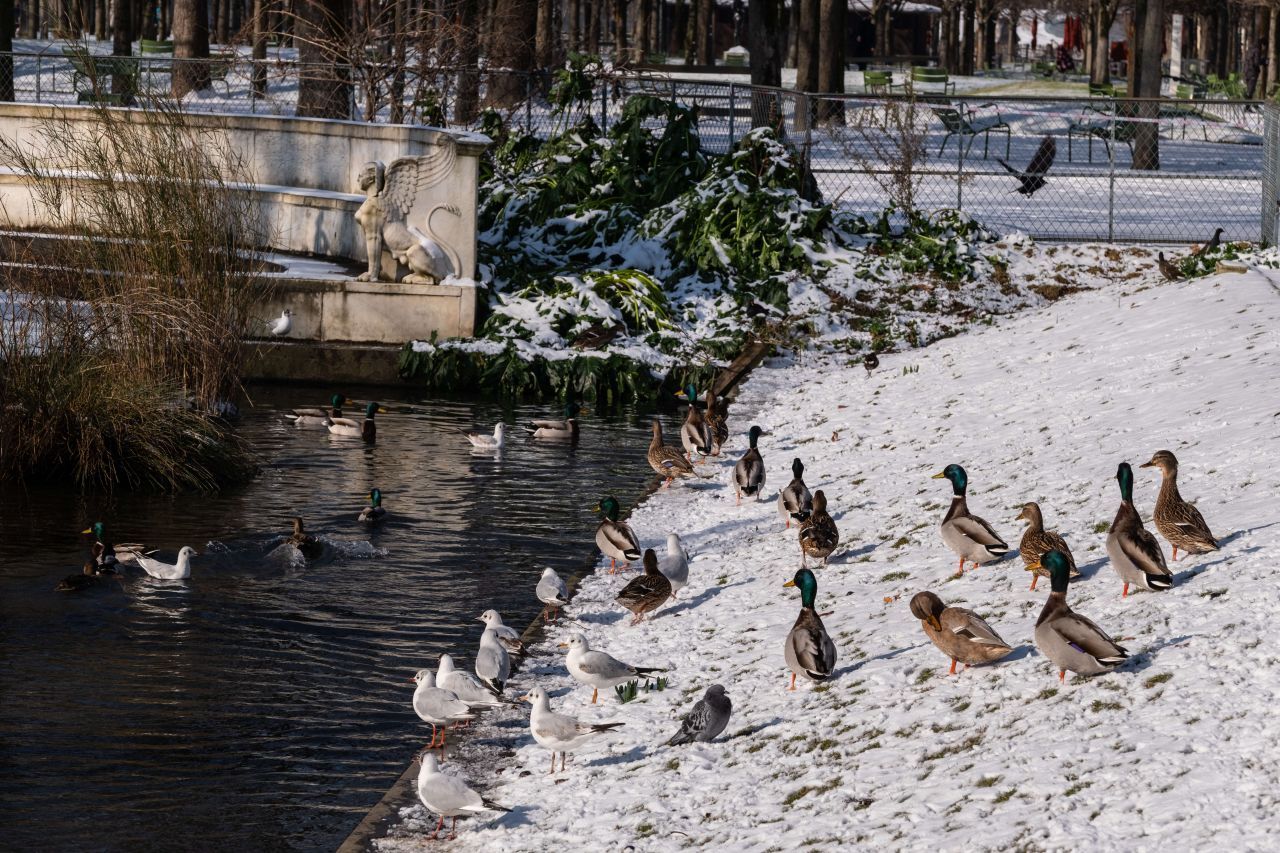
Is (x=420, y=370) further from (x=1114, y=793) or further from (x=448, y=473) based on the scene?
Result: (x=1114, y=793)

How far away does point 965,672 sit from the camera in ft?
28.9

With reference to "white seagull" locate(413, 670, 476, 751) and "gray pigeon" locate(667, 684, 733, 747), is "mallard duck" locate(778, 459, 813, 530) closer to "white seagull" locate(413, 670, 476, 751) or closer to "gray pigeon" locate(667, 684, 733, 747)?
"gray pigeon" locate(667, 684, 733, 747)

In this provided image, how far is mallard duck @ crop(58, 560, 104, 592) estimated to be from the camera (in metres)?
12.0

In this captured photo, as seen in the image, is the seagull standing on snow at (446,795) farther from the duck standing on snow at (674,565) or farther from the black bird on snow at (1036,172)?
the black bird on snow at (1036,172)

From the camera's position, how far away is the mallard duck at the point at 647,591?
1129 cm

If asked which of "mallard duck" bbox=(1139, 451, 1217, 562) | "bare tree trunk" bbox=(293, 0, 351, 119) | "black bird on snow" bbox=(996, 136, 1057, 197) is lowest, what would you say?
"mallard duck" bbox=(1139, 451, 1217, 562)

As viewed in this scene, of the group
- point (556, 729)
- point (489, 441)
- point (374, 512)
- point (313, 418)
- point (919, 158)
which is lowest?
point (556, 729)

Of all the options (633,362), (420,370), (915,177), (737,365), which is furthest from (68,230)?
(915,177)

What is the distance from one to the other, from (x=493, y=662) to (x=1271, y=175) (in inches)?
770

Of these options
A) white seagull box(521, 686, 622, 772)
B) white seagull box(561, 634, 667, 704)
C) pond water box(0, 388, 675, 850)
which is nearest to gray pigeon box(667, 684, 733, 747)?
white seagull box(521, 686, 622, 772)

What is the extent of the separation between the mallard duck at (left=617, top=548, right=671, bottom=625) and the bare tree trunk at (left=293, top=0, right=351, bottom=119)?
19781 mm

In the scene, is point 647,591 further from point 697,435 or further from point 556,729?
point 697,435

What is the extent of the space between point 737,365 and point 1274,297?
7200mm

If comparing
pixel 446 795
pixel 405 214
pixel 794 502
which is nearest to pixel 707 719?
pixel 446 795
